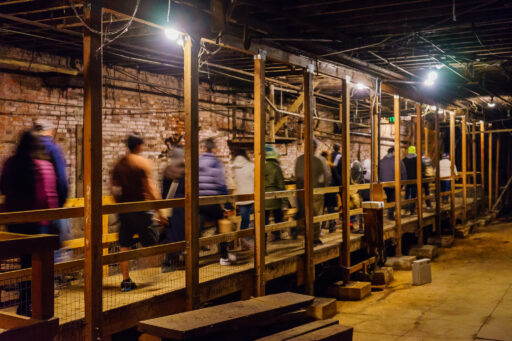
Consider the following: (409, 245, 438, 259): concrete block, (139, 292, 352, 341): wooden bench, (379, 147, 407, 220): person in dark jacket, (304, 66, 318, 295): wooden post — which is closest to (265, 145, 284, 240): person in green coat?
(304, 66, 318, 295): wooden post

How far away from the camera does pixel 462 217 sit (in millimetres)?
16703

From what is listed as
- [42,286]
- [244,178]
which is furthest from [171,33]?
[42,286]

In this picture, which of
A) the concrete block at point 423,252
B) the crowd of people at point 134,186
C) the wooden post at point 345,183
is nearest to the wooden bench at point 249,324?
the crowd of people at point 134,186

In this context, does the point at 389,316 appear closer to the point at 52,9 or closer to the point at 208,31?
the point at 208,31

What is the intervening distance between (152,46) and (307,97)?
8.13 ft

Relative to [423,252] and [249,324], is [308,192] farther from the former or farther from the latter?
[423,252]

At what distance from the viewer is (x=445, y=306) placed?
826 centimetres

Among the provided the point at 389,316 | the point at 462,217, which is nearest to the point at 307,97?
the point at 389,316

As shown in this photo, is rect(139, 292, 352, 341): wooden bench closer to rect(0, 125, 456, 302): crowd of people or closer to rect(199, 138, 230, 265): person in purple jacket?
rect(0, 125, 456, 302): crowd of people

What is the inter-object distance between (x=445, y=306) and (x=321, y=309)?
6.93 feet

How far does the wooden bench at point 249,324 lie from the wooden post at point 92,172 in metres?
0.46

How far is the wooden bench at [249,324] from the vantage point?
4.68 meters

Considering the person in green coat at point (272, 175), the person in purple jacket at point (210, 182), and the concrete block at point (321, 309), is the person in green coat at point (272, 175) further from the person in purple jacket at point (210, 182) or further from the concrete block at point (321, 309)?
the concrete block at point (321, 309)

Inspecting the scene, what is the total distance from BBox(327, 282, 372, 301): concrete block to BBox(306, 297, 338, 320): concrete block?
1.14m
